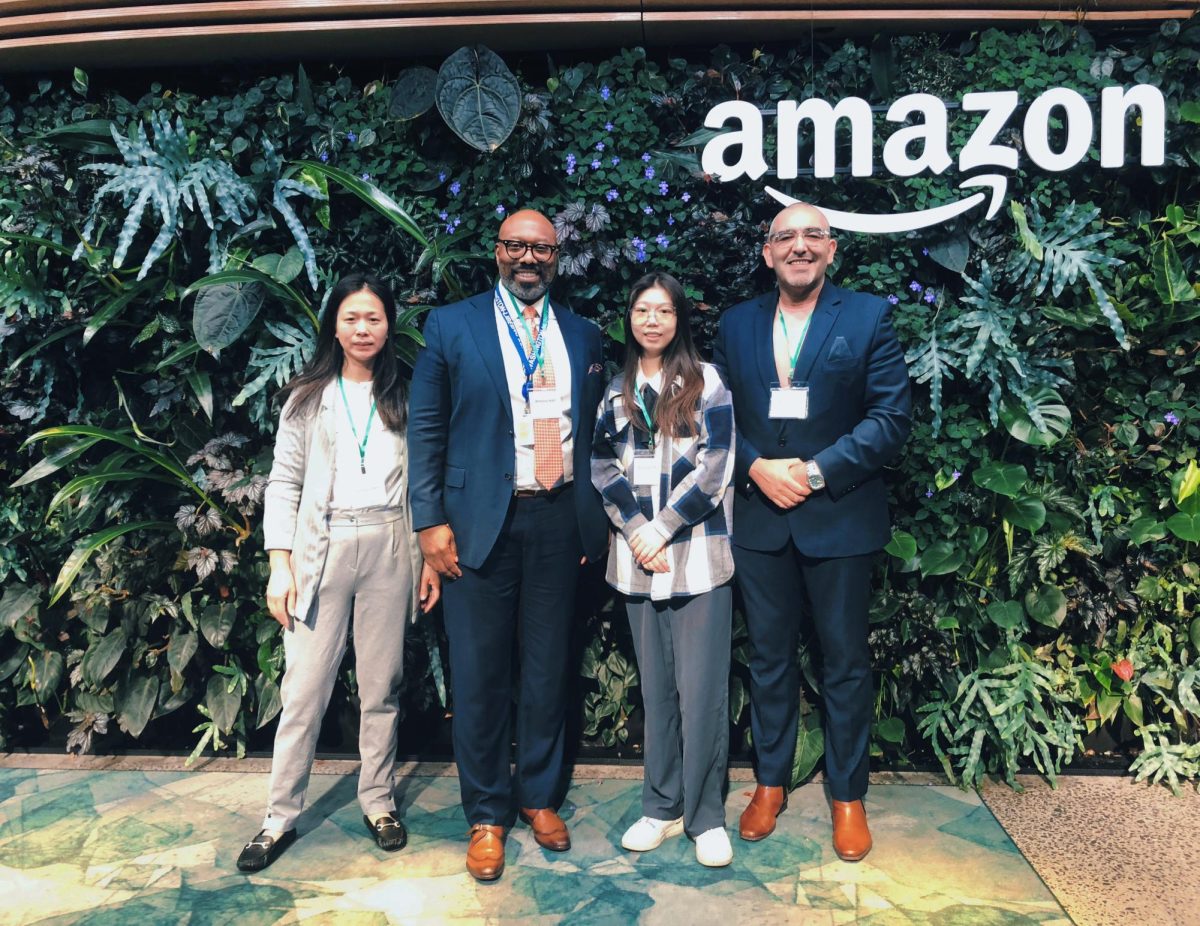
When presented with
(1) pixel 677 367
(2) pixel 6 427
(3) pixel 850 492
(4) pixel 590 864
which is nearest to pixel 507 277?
(1) pixel 677 367

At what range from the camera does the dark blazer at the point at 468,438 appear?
285 cm

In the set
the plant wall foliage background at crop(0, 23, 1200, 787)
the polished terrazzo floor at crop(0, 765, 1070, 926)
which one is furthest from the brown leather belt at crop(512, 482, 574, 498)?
the polished terrazzo floor at crop(0, 765, 1070, 926)

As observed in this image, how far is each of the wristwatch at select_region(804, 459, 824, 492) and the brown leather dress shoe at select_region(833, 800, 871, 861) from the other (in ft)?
3.23

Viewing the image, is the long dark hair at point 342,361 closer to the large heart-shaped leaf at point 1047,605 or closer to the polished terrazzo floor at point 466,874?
the polished terrazzo floor at point 466,874

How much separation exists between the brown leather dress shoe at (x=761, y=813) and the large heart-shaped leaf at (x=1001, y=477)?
1221 mm

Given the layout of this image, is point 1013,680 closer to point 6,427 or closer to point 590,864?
point 590,864

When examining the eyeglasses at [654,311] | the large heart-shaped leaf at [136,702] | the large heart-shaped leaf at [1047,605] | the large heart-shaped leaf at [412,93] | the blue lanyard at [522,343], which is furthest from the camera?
the large heart-shaped leaf at [136,702]

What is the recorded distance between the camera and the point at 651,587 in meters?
2.86

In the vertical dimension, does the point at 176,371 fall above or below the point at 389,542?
above

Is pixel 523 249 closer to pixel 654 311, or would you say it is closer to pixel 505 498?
pixel 654 311

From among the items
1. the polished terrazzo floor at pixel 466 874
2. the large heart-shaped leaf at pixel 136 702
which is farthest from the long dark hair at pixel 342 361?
the large heart-shaped leaf at pixel 136 702

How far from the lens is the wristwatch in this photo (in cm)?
285

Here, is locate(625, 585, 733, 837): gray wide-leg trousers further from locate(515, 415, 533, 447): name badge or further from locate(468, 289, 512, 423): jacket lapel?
locate(468, 289, 512, 423): jacket lapel

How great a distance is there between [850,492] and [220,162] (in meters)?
2.47
